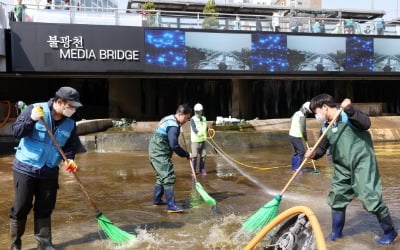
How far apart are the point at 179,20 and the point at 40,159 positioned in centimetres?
1756

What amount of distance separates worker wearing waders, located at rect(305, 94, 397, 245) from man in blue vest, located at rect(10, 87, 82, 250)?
2801 millimetres

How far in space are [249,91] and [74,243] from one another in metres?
22.0

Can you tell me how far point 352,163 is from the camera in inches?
193

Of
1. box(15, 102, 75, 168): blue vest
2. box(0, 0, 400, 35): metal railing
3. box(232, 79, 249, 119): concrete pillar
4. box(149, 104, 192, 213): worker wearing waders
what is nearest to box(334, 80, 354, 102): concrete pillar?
box(0, 0, 400, 35): metal railing

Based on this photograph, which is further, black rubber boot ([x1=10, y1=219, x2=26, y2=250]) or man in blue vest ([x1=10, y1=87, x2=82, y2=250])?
black rubber boot ([x1=10, y1=219, x2=26, y2=250])

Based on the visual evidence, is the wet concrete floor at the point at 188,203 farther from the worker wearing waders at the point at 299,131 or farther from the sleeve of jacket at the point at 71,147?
the sleeve of jacket at the point at 71,147

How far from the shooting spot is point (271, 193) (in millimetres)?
8406

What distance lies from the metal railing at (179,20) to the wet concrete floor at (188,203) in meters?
8.84

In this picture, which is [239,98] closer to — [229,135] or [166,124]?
[229,135]

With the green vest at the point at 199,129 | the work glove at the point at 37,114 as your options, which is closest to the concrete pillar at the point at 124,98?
the green vest at the point at 199,129

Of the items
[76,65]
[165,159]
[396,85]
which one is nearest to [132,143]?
[76,65]

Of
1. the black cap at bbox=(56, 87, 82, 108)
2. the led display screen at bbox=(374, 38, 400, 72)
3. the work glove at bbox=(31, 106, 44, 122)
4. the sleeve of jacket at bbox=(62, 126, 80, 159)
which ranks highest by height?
→ the led display screen at bbox=(374, 38, 400, 72)

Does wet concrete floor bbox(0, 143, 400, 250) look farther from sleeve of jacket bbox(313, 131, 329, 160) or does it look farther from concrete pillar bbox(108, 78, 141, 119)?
concrete pillar bbox(108, 78, 141, 119)

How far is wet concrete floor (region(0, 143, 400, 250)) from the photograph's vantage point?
5.43 metres
